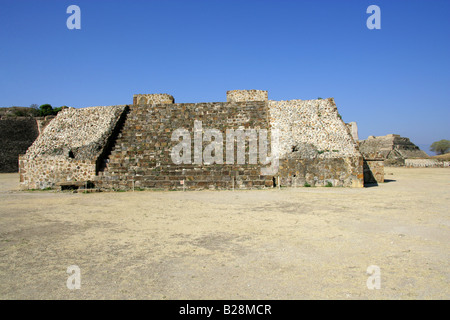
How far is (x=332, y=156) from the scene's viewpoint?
38.6 feet

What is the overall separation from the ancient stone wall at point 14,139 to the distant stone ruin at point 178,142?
47.4 ft

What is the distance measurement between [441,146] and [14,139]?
59.8 meters

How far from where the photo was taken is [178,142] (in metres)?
12.7

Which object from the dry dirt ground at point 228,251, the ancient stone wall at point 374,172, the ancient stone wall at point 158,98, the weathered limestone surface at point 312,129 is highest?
the ancient stone wall at point 158,98

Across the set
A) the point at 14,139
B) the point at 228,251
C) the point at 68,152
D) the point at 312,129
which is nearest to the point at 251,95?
the point at 312,129

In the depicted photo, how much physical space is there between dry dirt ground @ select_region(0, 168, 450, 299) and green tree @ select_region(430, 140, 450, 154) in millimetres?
53762

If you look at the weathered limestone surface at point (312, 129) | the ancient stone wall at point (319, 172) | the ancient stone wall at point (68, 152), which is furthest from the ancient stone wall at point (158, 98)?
the ancient stone wall at point (319, 172)

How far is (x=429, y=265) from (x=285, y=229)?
2129mm

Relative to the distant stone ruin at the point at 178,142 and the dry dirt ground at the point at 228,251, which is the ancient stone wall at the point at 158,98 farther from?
the dry dirt ground at the point at 228,251

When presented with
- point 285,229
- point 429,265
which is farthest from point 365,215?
point 429,265

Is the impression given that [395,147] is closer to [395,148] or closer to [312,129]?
[395,148]

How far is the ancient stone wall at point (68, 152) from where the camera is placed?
12.2 meters
